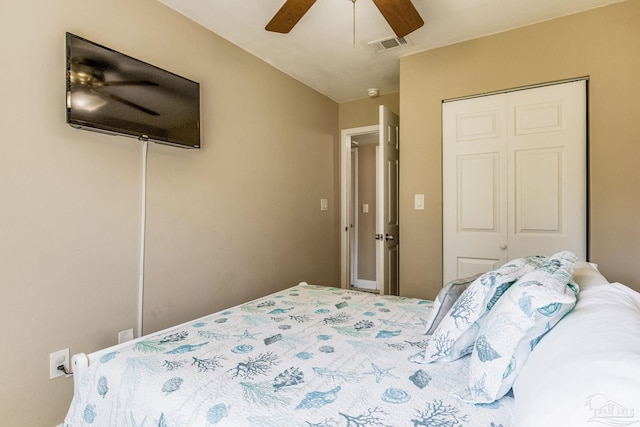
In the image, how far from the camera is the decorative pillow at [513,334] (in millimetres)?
869

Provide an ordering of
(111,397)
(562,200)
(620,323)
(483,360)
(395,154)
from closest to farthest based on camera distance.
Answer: (620,323) → (483,360) → (111,397) → (562,200) → (395,154)

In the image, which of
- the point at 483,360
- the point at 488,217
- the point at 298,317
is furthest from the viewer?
the point at 488,217

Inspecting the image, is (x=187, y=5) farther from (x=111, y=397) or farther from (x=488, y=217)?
(x=488, y=217)

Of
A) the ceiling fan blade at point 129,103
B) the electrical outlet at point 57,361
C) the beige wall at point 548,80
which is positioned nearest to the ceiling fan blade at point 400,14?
the beige wall at point 548,80

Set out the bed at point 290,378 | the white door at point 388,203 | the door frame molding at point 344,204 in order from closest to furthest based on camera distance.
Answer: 1. the bed at point 290,378
2. the white door at point 388,203
3. the door frame molding at point 344,204

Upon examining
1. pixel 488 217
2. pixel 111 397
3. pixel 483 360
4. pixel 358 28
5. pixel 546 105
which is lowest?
pixel 111 397

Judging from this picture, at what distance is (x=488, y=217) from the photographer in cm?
263

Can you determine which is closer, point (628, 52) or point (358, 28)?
point (628, 52)

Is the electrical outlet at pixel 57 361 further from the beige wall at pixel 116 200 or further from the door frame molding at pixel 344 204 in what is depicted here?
the door frame molding at pixel 344 204

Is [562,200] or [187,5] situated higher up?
[187,5]

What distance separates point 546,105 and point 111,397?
3017 millimetres

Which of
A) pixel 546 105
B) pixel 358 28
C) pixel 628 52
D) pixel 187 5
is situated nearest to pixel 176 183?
pixel 187 5

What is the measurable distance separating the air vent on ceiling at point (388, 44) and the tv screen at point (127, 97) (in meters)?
1.43

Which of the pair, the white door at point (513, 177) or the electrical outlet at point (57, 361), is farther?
the white door at point (513, 177)
